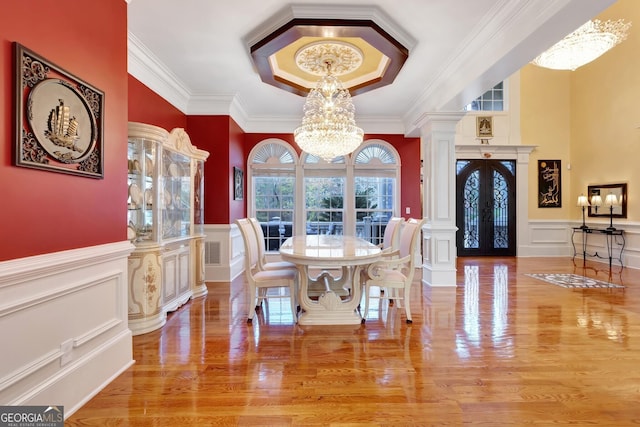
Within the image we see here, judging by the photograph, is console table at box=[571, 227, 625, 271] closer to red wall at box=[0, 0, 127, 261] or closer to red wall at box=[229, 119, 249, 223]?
red wall at box=[229, 119, 249, 223]

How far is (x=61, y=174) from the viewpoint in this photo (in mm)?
1763

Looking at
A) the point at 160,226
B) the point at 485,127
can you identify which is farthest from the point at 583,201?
the point at 160,226

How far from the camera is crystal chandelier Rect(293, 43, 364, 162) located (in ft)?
12.7

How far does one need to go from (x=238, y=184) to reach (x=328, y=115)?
8.57 feet

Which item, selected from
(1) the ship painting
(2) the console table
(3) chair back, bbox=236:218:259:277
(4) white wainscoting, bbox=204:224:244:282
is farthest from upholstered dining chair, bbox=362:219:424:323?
(2) the console table

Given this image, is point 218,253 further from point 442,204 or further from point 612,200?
point 612,200

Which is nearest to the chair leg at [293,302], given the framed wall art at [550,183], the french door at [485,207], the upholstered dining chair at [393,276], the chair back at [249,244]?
the chair back at [249,244]

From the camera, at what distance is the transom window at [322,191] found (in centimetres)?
667

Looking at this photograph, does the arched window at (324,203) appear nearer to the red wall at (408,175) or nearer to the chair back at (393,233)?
the red wall at (408,175)

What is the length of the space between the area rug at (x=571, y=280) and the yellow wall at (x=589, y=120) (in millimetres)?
2188

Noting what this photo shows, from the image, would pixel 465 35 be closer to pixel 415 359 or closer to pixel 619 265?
pixel 415 359

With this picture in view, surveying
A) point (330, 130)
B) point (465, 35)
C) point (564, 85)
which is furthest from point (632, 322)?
point (564, 85)

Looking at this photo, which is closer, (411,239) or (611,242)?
(411,239)

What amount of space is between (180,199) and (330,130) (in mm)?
2076
